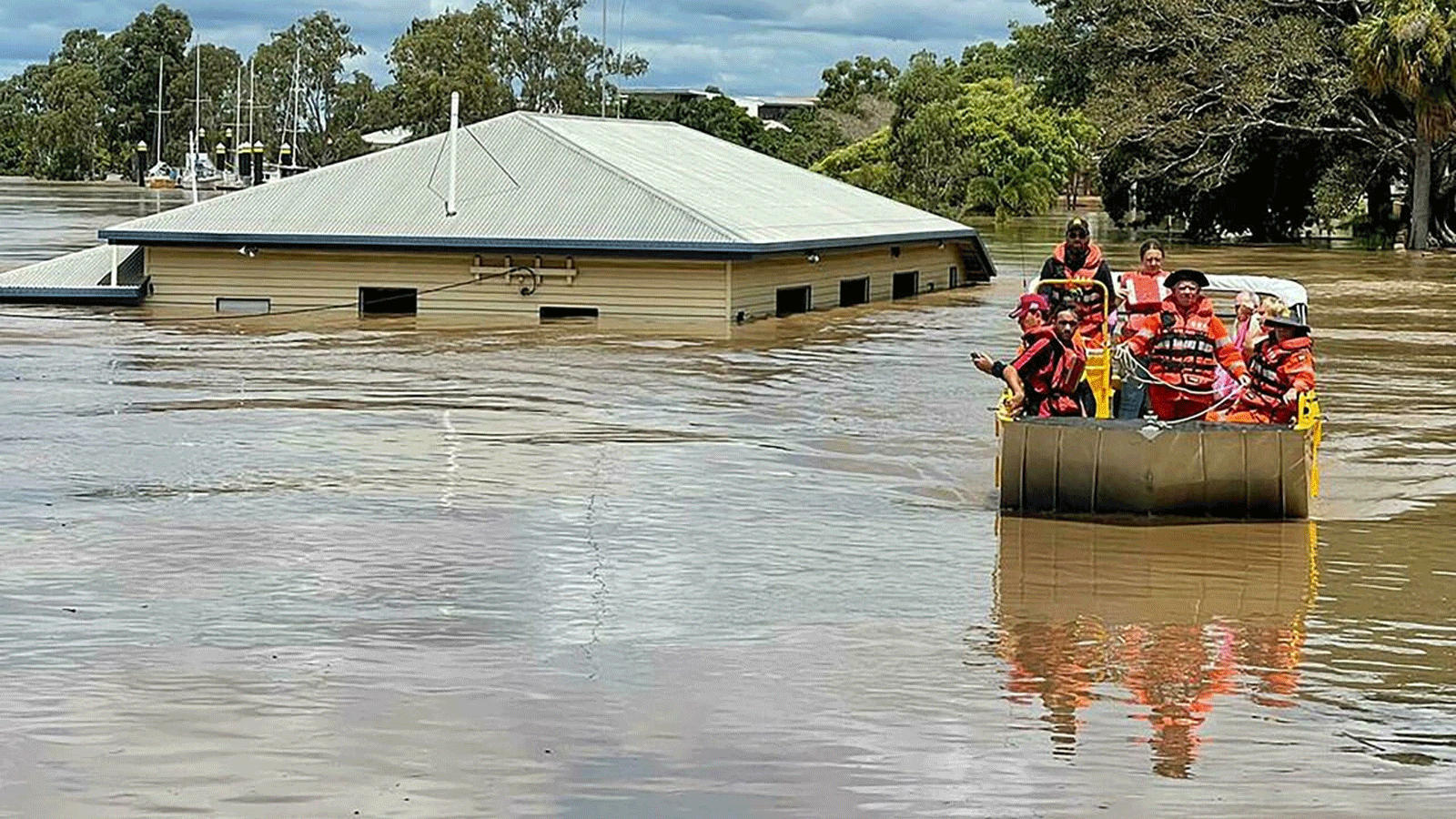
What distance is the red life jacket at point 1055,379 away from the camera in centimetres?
1292

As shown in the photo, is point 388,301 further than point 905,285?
No

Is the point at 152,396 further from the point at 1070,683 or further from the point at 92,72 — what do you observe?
the point at 92,72

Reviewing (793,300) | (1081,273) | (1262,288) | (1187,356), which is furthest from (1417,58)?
(1187,356)

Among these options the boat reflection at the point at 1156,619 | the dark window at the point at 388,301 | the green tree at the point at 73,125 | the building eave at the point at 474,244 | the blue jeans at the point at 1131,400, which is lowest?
the boat reflection at the point at 1156,619

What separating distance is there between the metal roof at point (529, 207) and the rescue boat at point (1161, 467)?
1557 centimetres

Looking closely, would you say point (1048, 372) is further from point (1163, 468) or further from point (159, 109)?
point (159, 109)

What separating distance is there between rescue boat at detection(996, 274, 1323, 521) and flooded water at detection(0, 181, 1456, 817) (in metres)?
0.21

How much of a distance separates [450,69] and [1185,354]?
103 m

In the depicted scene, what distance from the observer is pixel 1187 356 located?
13047 millimetres

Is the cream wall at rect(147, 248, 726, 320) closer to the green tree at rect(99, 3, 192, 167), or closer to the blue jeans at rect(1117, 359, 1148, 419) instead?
the blue jeans at rect(1117, 359, 1148, 419)

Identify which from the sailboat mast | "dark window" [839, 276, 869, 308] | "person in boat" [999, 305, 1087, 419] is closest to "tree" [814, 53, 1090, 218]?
"dark window" [839, 276, 869, 308]

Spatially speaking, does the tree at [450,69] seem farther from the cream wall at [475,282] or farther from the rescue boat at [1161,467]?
the rescue boat at [1161,467]

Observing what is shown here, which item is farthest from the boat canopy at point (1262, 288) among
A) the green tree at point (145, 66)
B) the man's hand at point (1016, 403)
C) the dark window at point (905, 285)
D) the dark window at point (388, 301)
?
the green tree at point (145, 66)

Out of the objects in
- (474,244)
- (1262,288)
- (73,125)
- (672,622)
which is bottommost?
(672,622)
